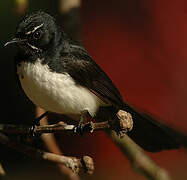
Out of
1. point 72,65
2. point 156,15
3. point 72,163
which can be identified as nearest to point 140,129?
point 72,65

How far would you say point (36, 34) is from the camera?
2703 mm

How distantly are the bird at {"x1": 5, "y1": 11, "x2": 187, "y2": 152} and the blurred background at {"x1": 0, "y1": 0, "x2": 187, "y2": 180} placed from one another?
2.02 ft

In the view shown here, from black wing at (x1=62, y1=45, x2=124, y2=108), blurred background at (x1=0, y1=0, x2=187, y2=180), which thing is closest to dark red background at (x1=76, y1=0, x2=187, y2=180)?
blurred background at (x1=0, y1=0, x2=187, y2=180)

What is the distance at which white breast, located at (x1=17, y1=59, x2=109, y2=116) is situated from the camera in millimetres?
2672

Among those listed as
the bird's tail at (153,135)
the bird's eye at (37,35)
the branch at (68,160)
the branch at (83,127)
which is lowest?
the bird's tail at (153,135)

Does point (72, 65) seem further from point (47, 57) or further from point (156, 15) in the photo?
point (156, 15)

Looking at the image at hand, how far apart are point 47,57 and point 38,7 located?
0.63 m

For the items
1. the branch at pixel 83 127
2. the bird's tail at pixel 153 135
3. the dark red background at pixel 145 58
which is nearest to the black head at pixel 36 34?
the branch at pixel 83 127

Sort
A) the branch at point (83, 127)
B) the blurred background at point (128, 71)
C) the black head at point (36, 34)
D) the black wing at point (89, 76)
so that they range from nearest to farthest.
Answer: the branch at point (83, 127), the black head at point (36, 34), the black wing at point (89, 76), the blurred background at point (128, 71)

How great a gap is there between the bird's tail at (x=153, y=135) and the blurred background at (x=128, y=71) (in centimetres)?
54

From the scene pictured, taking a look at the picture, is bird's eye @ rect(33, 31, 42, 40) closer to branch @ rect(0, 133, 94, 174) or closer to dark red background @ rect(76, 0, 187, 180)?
branch @ rect(0, 133, 94, 174)

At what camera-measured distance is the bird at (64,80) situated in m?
2.68

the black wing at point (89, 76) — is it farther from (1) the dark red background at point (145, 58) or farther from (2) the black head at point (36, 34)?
(1) the dark red background at point (145, 58)

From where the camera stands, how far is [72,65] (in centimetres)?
279
